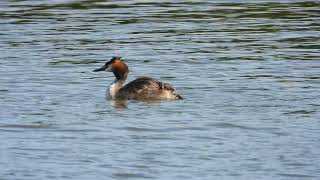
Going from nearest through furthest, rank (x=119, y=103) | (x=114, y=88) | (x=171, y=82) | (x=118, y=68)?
(x=119, y=103) < (x=114, y=88) < (x=118, y=68) < (x=171, y=82)

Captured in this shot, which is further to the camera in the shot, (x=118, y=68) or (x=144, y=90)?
(x=118, y=68)

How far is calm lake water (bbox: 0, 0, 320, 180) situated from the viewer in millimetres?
14359

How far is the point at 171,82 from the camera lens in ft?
69.3

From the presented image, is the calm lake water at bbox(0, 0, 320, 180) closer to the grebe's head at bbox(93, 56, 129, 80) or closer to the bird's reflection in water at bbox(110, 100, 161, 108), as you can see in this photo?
the bird's reflection in water at bbox(110, 100, 161, 108)

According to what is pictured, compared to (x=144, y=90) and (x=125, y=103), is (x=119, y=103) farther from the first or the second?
(x=144, y=90)

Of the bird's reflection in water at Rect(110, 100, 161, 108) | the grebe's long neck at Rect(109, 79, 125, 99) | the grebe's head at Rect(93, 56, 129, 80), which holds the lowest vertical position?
the bird's reflection in water at Rect(110, 100, 161, 108)

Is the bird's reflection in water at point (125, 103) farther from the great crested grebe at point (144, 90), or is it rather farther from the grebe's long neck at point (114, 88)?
the grebe's long neck at point (114, 88)

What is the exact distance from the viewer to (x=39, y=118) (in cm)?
1742

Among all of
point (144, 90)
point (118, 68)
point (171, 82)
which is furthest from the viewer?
point (171, 82)

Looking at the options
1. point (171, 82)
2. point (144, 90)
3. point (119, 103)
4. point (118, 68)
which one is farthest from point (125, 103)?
point (171, 82)

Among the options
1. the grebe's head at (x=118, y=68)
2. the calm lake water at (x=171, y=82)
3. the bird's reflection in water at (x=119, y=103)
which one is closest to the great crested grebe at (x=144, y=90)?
the bird's reflection in water at (x=119, y=103)

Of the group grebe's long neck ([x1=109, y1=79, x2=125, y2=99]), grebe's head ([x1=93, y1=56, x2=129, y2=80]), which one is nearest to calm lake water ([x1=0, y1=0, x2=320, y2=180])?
grebe's long neck ([x1=109, y1=79, x2=125, y2=99])

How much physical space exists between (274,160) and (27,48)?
462 inches

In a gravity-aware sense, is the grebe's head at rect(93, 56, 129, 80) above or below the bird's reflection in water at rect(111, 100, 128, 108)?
above
